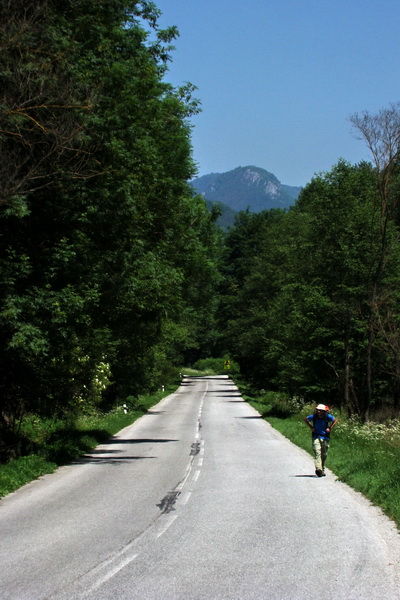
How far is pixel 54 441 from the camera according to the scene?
20.9 metres

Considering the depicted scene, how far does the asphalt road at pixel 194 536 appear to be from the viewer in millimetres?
6305

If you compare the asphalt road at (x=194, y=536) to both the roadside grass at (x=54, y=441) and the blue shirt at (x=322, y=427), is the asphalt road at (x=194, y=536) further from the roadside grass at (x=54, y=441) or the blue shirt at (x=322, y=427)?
the blue shirt at (x=322, y=427)

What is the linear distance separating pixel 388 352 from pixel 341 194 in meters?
9.79

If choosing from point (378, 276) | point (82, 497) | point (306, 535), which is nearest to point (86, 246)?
point (82, 497)

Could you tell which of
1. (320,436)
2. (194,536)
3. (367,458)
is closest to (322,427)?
(320,436)

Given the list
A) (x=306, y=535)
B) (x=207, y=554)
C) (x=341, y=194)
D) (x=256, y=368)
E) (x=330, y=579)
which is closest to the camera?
(x=330, y=579)

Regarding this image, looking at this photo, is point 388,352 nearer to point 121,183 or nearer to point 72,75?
point 121,183

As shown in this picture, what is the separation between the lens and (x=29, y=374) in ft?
55.6

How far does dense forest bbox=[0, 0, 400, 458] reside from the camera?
1443cm

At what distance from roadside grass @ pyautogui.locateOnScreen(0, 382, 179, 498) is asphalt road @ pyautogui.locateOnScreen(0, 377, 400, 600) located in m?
0.49

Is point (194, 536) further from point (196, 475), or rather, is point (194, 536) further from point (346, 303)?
point (346, 303)

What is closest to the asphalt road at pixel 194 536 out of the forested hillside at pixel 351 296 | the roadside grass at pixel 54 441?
the roadside grass at pixel 54 441

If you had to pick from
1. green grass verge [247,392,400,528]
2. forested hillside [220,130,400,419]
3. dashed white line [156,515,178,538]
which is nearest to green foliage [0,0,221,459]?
dashed white line [156,515,178,538]

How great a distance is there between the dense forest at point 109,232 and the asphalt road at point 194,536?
3779 millimetres
